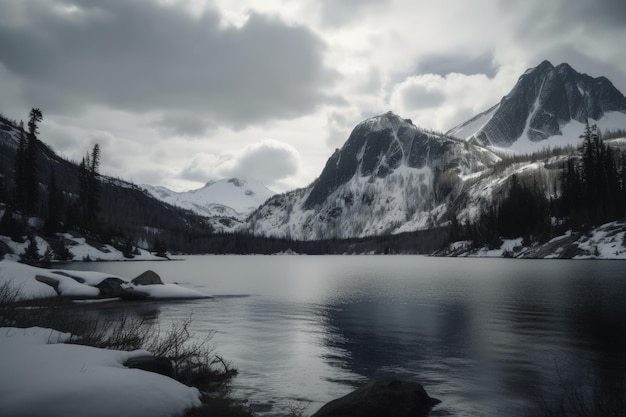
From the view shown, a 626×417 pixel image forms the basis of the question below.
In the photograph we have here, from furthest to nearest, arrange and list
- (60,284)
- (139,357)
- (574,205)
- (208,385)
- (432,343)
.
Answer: (574,205), (60,284), (432,343), (208,385), (139,357)

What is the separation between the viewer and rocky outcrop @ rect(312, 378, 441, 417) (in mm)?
12500

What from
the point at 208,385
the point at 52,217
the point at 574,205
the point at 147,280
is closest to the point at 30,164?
the point at 52,217

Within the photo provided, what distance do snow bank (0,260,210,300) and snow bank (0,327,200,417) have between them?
21.0 metres

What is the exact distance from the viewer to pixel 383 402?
12.8 meters

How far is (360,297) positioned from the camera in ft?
156

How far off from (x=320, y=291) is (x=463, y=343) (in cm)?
3339

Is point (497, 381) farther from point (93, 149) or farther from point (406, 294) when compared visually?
point (93, 149)

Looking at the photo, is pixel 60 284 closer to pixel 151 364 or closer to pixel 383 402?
pixel 151 364

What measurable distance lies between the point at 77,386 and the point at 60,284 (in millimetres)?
35073

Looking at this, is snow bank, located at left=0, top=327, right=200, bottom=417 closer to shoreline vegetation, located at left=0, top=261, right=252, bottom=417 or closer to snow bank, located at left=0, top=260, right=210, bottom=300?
shoreline vegetation, located at left=0, top=261, right=252, bottom=417

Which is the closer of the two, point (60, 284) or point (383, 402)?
point (383, 402)

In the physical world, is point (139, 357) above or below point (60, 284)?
below

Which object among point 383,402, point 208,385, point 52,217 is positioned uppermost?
point 52,217

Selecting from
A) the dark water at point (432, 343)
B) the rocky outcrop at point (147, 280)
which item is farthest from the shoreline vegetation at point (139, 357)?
the rocky outcrop at point (147, 280)
